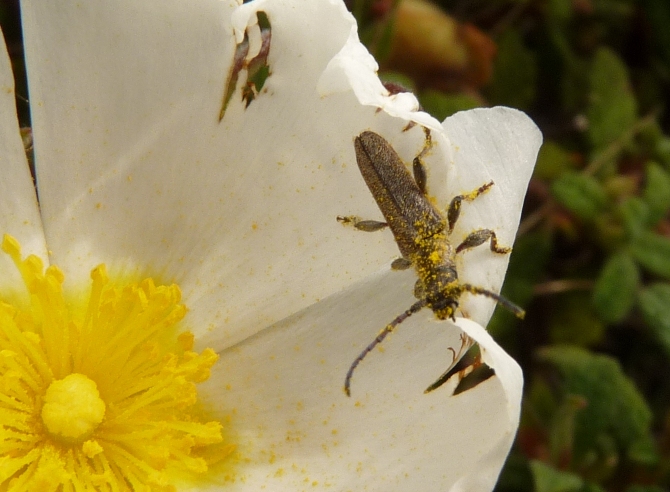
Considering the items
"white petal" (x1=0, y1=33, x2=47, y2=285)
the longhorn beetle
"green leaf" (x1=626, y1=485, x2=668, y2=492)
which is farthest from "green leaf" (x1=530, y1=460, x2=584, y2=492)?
"white petal" (x1=0, y1=33, x2=47, y2=285)

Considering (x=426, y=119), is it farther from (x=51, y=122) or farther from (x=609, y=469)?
(x=609, y=469)

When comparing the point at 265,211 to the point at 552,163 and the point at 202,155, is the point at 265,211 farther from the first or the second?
the point at 552,163

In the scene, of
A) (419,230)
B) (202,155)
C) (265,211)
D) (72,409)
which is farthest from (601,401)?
(72,409)

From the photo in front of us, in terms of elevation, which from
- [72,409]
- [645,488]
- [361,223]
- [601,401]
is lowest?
[645,488]

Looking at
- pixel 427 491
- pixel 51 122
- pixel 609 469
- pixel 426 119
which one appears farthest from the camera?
pixel 609 469

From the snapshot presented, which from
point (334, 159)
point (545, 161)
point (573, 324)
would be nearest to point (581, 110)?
point (545, 161)

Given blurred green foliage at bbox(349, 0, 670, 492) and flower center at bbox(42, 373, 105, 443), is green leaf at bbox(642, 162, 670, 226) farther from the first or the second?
flower center at bbox(42, 373, 105, 443)

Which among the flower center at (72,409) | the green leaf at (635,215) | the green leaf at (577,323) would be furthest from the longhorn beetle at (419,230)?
the green leaf at (577,323)
